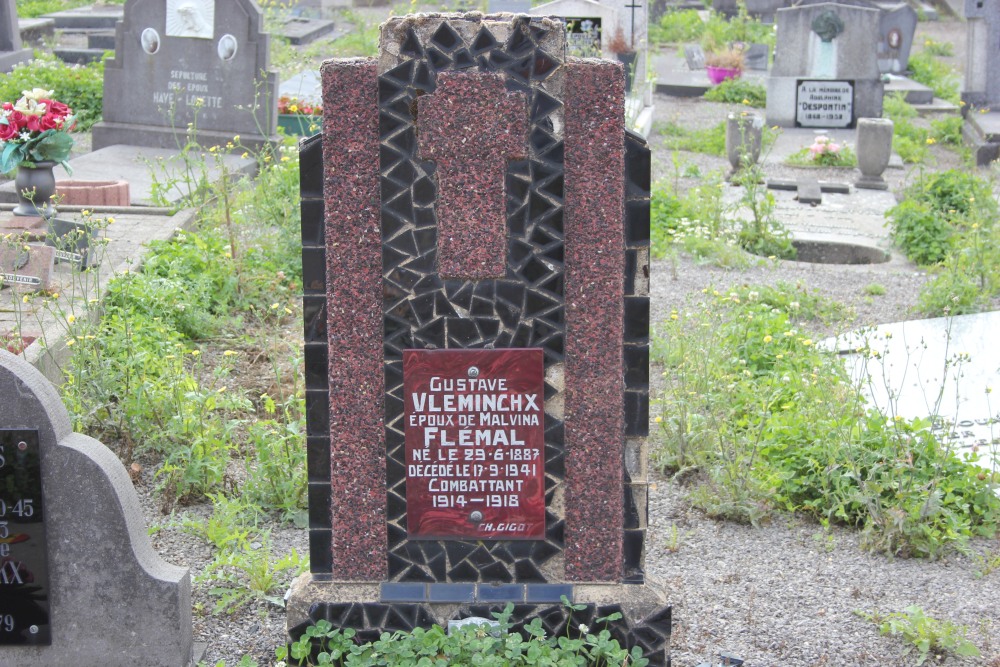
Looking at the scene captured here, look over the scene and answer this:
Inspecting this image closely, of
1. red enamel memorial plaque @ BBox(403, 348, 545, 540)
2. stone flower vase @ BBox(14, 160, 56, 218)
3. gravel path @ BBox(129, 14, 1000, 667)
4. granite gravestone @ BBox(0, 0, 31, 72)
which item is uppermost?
granite gravestone @ BBox(0, 0, 31, 72)

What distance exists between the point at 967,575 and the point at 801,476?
0.79m

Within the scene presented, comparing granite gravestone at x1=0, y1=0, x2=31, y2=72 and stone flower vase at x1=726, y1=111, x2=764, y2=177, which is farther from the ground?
granite gravestone at x1=0, y1=0, x2=31, y2=72

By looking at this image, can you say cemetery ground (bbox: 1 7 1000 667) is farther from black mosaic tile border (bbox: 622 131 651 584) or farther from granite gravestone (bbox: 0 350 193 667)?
black mosaic tile border (bbox: 622 131 651 584)

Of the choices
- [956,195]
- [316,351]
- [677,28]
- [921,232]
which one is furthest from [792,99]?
[316,351]

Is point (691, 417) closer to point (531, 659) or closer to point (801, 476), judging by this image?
point (801, 476)

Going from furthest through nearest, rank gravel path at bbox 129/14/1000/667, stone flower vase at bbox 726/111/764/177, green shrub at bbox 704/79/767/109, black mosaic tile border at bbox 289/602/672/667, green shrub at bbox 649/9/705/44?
1. green shrub at bbox 649/9/705/44
2. green shrub at bbox 704/79/767/109
3. stone flower vase at bbox 726/111/764/177
4. gravel path at bbox 129/14/1000/667
5. black mosaic tile border at bbox 289/602/672/667

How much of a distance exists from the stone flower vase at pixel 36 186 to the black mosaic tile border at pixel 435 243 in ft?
13.9

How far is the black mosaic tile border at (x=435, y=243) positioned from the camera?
342cm

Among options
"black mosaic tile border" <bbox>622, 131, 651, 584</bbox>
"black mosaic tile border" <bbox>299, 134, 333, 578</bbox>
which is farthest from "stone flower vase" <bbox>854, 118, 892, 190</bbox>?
"black mosaic tile border" <bbox>299, 134, 333, 578</bbox>

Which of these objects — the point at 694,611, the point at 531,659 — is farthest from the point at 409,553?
the point at 694,611

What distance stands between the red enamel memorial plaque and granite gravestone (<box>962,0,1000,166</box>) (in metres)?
10.5

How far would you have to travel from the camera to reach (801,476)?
16.1 ft

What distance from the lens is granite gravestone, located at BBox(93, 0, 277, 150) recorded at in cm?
1034

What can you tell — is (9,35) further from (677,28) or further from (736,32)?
(677,28)
